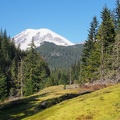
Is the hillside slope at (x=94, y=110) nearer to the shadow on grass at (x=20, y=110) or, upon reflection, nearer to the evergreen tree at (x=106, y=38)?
the shadow on grass at (x=20, y=110)

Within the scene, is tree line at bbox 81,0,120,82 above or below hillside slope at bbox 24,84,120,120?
above

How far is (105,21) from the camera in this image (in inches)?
3073

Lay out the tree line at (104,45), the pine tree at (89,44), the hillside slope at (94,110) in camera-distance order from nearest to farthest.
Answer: the hillside slope at (94,110) < the tree line at (104,45) < the pine tree at (89,44)

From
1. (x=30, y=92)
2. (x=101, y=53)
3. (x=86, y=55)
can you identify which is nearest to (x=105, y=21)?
(x=101, y=53)

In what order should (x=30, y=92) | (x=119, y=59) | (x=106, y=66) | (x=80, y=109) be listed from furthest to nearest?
(x=30, y=92) → (x=106, y=66) → (x=119, y=59) → (x=80, y=109)

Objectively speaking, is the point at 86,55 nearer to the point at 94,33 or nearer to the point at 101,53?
the point at 94,33

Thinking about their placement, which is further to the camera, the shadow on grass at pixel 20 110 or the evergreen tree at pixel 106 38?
the evergreen tree at pixel 106 38

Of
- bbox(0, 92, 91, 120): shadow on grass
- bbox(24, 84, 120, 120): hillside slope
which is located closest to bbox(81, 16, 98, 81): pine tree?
bbox(0, 92, 91, 120): shadow on grass

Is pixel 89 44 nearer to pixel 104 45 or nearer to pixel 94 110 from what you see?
pixel 104 45

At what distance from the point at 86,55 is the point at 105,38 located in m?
17.9

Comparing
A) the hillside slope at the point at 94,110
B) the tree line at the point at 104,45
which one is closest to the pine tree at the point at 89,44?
the tree line at the point at 104,45

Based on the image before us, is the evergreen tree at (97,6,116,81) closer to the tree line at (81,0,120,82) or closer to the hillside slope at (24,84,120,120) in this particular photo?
the tree line at (81,0,120,82)

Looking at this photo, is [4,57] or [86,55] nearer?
[86,55]

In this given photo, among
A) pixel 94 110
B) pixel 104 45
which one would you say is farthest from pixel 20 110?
pixel 104 45
